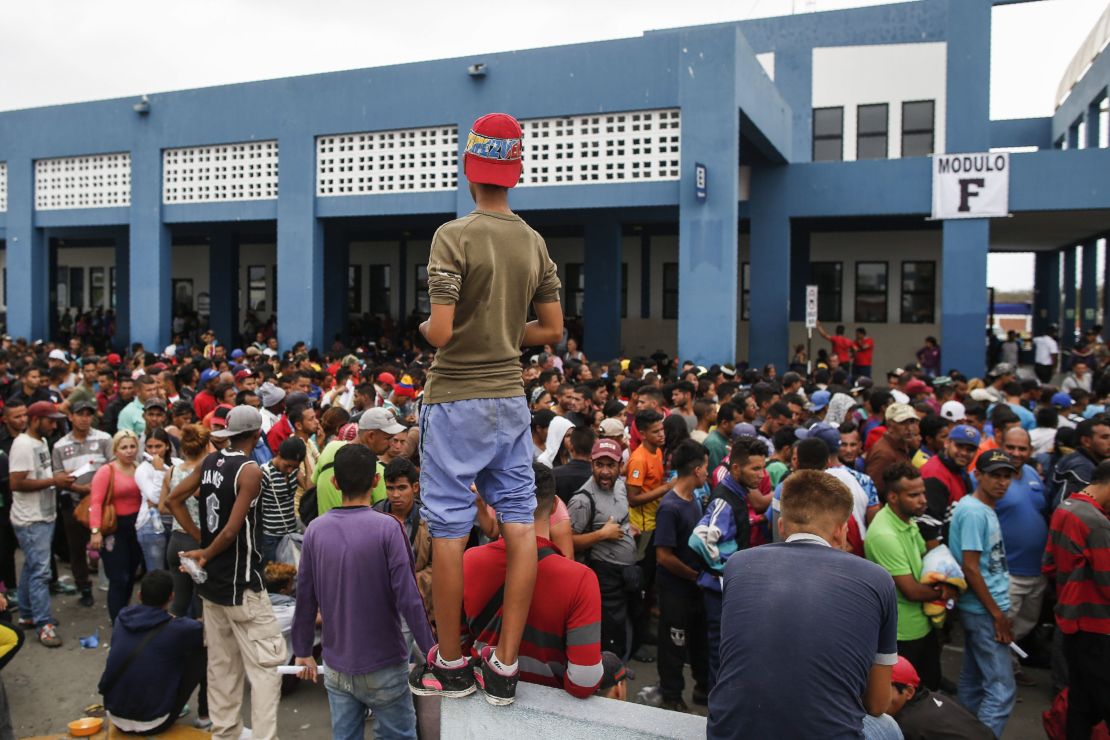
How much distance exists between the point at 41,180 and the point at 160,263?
4.66 metres

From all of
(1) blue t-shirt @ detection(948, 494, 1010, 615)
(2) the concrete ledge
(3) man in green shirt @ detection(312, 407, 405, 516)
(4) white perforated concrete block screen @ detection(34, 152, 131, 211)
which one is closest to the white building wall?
(4) white perforated concrete block screen @ detection(34, 152, 131, 211)

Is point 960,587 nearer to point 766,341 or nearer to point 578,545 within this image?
point 578,545

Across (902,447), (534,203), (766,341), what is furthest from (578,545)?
(766,341)

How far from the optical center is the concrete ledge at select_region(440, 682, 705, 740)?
2.76 metres

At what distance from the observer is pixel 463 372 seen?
9.76 ft

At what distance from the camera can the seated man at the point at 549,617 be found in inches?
115

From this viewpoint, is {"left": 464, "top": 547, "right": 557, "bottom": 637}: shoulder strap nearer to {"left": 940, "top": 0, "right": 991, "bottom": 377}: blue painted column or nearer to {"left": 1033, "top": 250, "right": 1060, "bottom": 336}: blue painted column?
{"left": 940, "top": 0, "right": 991, "bottom": 377}: blue painted column

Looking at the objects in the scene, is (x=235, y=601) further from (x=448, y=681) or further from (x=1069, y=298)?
(x=1069, y=298)

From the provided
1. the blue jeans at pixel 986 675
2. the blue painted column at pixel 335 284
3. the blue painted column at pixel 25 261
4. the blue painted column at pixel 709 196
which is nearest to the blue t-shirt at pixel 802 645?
the blue jeans at pixel 986 675

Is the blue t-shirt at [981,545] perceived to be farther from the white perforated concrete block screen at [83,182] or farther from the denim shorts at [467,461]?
the white perforated concrete block screen at [83,182]

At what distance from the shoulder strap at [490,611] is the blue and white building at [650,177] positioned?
38.3 feet

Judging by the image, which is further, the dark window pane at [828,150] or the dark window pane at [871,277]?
the dark window pane at [871,277]

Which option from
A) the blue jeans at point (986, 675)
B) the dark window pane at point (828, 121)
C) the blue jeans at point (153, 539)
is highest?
the dark window pane at point (828, 121)

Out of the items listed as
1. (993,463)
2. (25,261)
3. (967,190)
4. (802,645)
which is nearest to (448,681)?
(802,645)
